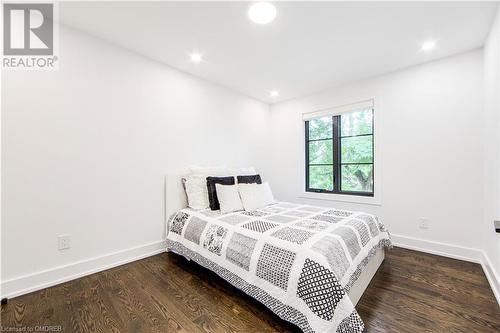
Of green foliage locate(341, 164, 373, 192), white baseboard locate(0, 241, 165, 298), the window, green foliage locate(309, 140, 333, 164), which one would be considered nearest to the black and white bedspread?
white baseboard locate(0, 241, 165, 298)

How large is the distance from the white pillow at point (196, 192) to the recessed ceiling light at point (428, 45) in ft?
9.68

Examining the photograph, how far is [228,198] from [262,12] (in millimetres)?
1897

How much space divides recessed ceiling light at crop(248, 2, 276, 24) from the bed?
6.13 feet

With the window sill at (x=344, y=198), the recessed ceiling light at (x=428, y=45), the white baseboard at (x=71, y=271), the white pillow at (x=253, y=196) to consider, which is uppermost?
the recessed ceiling light at (x=428, y=45)

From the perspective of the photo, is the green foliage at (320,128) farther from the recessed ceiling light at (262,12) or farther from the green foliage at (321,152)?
the recessed ceiling light at (262,12)

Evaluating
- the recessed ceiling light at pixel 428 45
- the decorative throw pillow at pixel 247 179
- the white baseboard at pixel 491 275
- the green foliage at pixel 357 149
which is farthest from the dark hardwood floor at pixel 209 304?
the recessed ceiling light at pixel 428 45

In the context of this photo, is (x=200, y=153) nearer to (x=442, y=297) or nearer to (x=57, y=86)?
(x=57, y=86)

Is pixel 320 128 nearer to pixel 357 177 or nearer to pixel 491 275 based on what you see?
pixel 357 177

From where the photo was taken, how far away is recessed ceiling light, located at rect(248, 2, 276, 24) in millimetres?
1786

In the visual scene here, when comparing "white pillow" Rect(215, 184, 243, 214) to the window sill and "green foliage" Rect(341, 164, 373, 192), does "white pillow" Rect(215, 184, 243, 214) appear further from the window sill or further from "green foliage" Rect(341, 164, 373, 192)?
"green foliage" Rect(341, 164, 373, 192)

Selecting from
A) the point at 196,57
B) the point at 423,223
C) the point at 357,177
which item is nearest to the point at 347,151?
the point at 357,177

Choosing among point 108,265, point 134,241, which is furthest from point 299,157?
point 108,265

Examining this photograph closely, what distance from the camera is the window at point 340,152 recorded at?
10.9 ft

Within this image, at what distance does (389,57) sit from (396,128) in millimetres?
920
